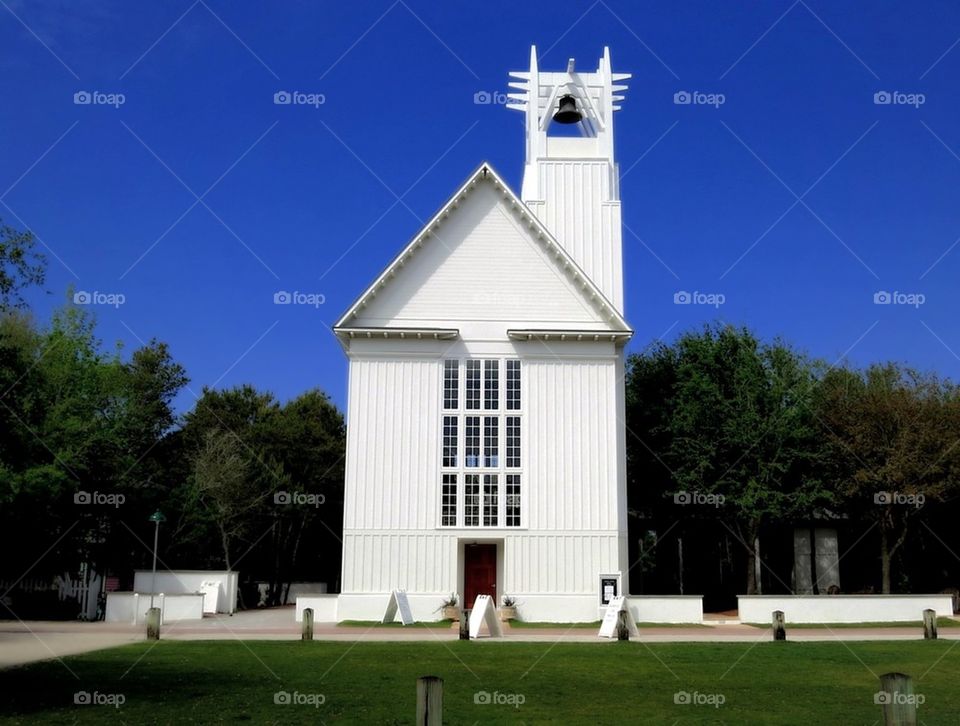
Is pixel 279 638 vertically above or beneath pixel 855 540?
beneath

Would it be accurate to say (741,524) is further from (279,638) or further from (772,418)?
(279,638)

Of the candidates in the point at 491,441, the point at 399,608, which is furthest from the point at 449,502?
the point at 399,608

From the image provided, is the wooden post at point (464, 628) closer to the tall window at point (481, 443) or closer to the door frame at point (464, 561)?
the door frame at point (464, 561)

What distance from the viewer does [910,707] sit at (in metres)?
7.79

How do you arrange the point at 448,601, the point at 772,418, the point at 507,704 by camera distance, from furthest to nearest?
the point at 772,418
the point at 448,601
the point at 507,704

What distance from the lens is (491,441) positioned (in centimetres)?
3369

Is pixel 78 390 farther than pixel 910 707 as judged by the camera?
Yes

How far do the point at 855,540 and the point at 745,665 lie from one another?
28.3 meters

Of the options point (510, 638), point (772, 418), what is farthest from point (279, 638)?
point (772, 418)

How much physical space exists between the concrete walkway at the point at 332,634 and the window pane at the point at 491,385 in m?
7.93
